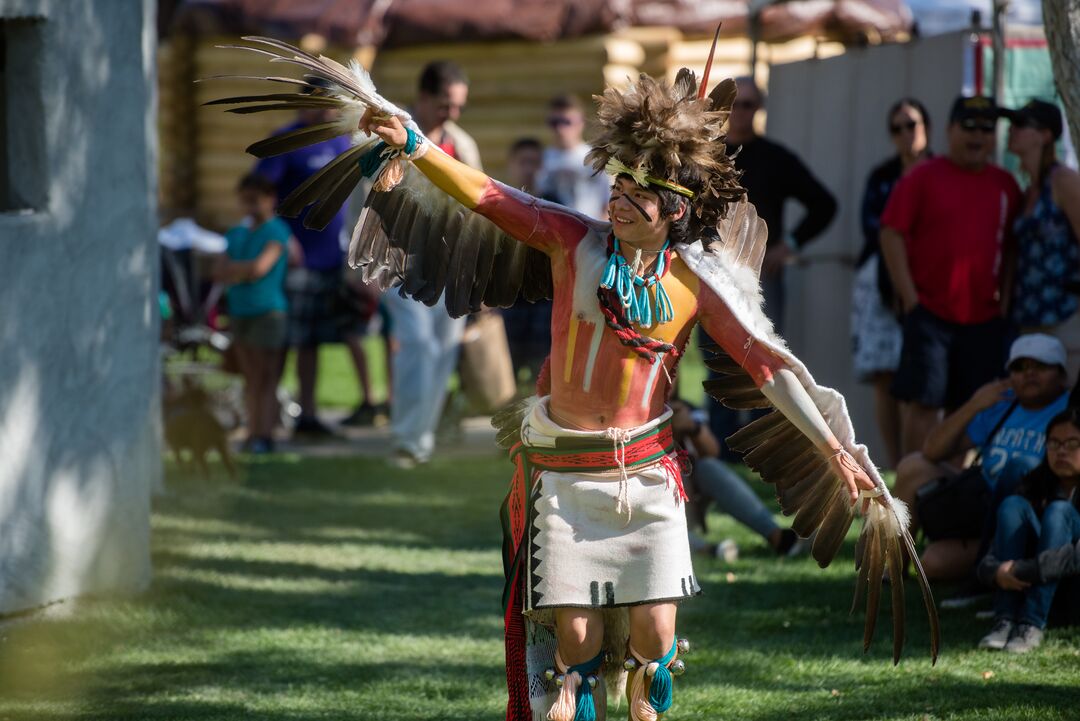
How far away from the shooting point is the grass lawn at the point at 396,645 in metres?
5.17

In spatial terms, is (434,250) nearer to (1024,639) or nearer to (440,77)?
(1024,639)

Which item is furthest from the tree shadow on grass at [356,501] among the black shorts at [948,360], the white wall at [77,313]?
the black shorts at [948,360]

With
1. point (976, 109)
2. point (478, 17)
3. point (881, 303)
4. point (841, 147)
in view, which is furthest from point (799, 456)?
point (478, 17)

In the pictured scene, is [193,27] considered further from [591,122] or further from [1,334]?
[591,122]

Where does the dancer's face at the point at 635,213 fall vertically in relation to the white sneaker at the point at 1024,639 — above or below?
above

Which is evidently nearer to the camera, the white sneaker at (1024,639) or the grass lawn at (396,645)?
the grass lawn at (396,645)

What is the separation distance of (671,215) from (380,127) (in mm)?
836

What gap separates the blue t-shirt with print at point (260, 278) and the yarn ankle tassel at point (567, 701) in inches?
261

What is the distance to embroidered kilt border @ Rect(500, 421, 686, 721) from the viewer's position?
4.16 metres

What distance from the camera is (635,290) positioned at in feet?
13.5

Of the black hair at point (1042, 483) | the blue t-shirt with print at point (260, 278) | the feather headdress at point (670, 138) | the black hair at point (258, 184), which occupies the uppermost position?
the black hair at point (258, 184)

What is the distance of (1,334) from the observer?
5.71 m

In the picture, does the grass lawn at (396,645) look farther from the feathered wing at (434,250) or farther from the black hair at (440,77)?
the black hair at (440,77)

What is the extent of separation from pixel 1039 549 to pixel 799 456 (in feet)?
6.11
